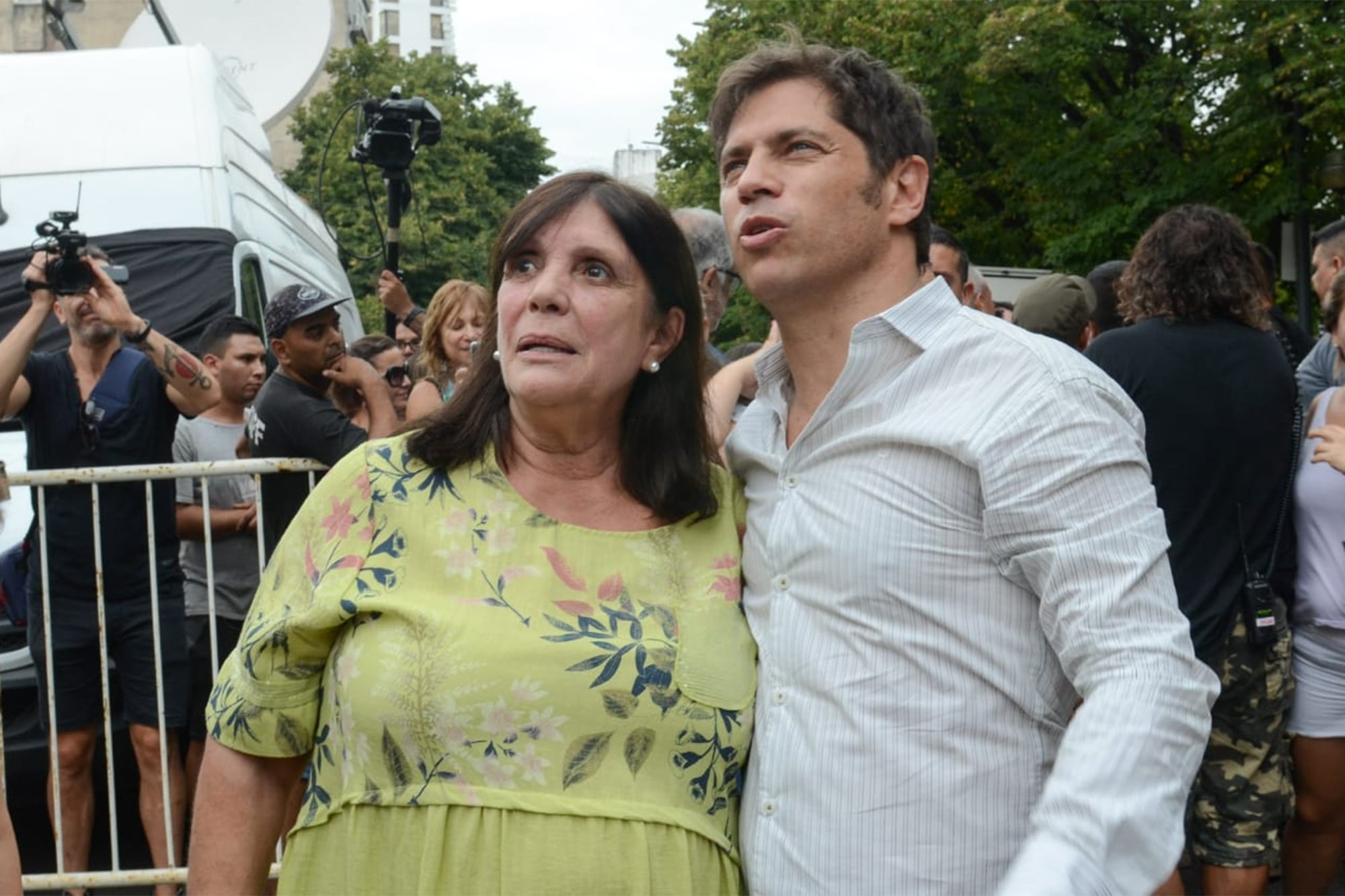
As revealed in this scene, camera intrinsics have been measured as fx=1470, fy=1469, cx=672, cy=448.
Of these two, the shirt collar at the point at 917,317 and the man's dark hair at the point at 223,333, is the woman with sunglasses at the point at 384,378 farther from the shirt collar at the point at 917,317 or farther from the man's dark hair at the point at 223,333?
the shirt collar at the point at 917,317

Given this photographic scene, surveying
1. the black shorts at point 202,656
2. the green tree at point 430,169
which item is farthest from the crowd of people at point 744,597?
the green tree at point 430,169

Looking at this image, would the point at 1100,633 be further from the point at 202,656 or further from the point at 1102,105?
the point at 1102,105

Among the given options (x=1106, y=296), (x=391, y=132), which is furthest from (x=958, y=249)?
(x=391, y=132)

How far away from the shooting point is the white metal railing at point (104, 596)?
464 cm

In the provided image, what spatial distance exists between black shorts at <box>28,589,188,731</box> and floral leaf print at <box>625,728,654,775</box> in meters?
3.22

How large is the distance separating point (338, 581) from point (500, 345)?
48 centimetres

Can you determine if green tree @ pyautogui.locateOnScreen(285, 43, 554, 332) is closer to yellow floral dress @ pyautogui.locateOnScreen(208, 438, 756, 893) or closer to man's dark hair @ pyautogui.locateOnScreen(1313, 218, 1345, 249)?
man's dark hair @ pyautogui.locateOnScreen(1313, 218, 1345, 249)

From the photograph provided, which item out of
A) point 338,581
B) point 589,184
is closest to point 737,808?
point 338,581

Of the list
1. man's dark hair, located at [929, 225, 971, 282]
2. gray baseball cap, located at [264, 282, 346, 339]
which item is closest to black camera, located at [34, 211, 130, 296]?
gray baseball cap, located at [264, 282, 346, 339]

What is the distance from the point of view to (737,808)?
2.26 m

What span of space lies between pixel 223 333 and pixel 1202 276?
3.91 meters

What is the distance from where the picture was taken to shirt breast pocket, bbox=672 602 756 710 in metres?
2.19

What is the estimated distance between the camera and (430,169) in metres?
33.8

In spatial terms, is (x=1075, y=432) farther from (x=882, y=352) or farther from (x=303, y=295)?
(x=303, y=295)
